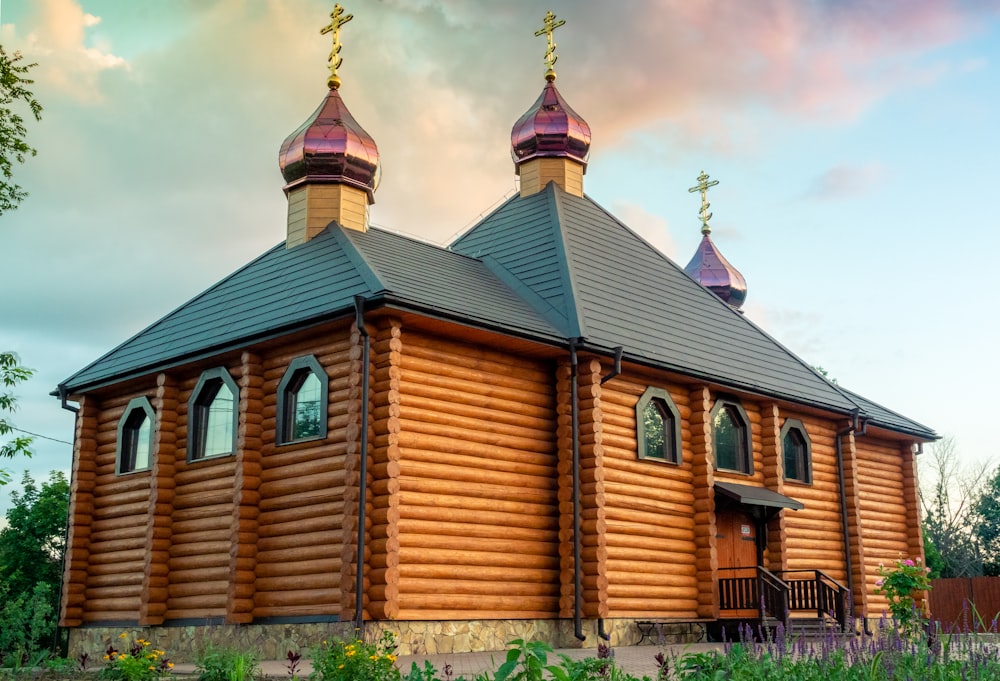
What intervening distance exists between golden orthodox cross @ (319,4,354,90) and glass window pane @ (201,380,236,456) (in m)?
6.19

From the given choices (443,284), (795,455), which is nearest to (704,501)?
(795,455)

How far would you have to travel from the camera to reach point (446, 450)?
44.9 feet

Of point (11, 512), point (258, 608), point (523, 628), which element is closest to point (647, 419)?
point (523, 628)

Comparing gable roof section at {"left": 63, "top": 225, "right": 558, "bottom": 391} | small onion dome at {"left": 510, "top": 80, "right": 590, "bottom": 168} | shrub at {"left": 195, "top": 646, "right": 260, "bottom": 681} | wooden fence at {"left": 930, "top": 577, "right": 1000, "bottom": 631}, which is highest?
small onion dome at {"left": 510, "top": 80, "right": 590, "bottom": 168}

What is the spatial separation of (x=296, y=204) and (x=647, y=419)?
6722 mm

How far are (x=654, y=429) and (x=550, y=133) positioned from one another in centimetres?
668

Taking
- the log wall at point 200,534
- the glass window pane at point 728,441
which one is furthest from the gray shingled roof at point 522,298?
the log wall at point 200,534

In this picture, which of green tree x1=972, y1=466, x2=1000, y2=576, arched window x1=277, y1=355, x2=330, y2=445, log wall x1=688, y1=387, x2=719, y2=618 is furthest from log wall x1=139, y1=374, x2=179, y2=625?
green tree x1=972, y1=466, x2=1000, y2=576

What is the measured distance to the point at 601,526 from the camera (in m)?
14.6

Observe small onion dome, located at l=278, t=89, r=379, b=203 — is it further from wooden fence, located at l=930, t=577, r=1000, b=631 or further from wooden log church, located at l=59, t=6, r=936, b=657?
wooden fence, located at l=930, t=577, r=1000, b=631

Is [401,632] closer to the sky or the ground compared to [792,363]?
closer to the ground

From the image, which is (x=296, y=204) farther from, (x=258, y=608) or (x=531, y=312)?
(x=258, y=608)

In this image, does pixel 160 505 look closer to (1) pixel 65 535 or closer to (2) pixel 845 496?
(1) pixel 65 535

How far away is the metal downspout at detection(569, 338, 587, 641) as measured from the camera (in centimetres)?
1418
